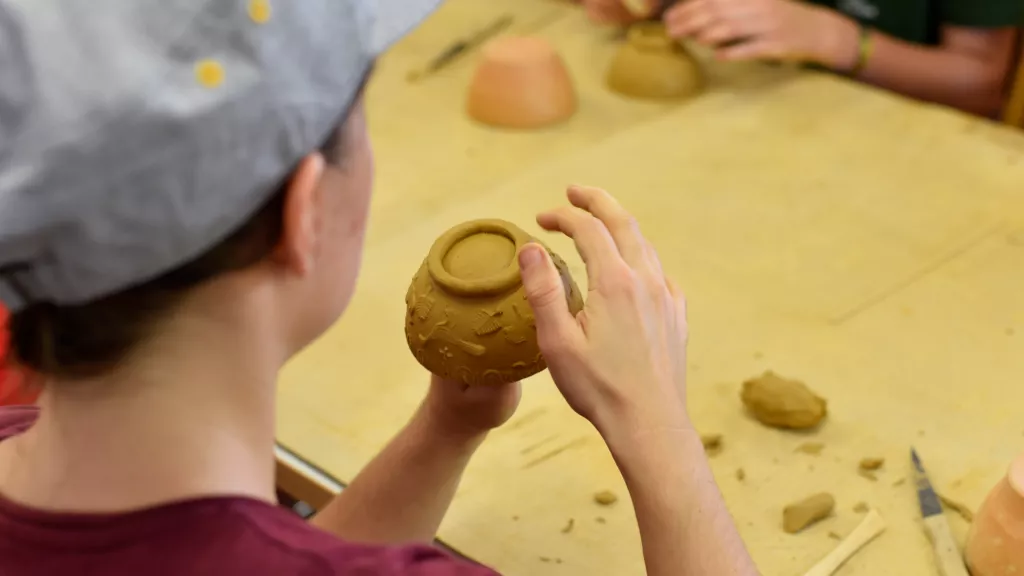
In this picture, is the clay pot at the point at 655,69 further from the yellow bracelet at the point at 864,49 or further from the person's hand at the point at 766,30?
the yellow bracelet at the point at 864,49

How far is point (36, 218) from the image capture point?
560 millimetres

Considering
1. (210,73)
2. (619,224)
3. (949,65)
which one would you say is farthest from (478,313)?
(949,65)

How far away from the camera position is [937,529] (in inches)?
36.6

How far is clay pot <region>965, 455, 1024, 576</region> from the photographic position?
0.84m

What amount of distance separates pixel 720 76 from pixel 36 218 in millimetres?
1419

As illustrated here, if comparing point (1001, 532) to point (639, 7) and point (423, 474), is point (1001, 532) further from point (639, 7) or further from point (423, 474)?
point (639, 7)

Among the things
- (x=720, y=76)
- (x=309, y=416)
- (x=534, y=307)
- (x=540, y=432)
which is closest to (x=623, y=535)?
(x=540, y=432)

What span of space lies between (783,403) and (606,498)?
8.2 inches

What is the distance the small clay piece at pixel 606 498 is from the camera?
3.25 feet

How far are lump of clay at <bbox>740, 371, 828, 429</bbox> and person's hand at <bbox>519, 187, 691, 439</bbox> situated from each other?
26 cm

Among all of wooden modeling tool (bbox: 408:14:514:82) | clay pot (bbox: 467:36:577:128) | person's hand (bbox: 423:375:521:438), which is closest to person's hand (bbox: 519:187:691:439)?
person's hand (bbox: 423:375:521:438)

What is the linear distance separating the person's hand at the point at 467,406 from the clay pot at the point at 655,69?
897 millimetres

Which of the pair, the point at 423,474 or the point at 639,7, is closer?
the point at 423,474

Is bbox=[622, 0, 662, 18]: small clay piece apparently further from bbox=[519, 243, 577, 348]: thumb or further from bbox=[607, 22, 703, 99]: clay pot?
bbox=[519, 243, 577, 348]: thumb
